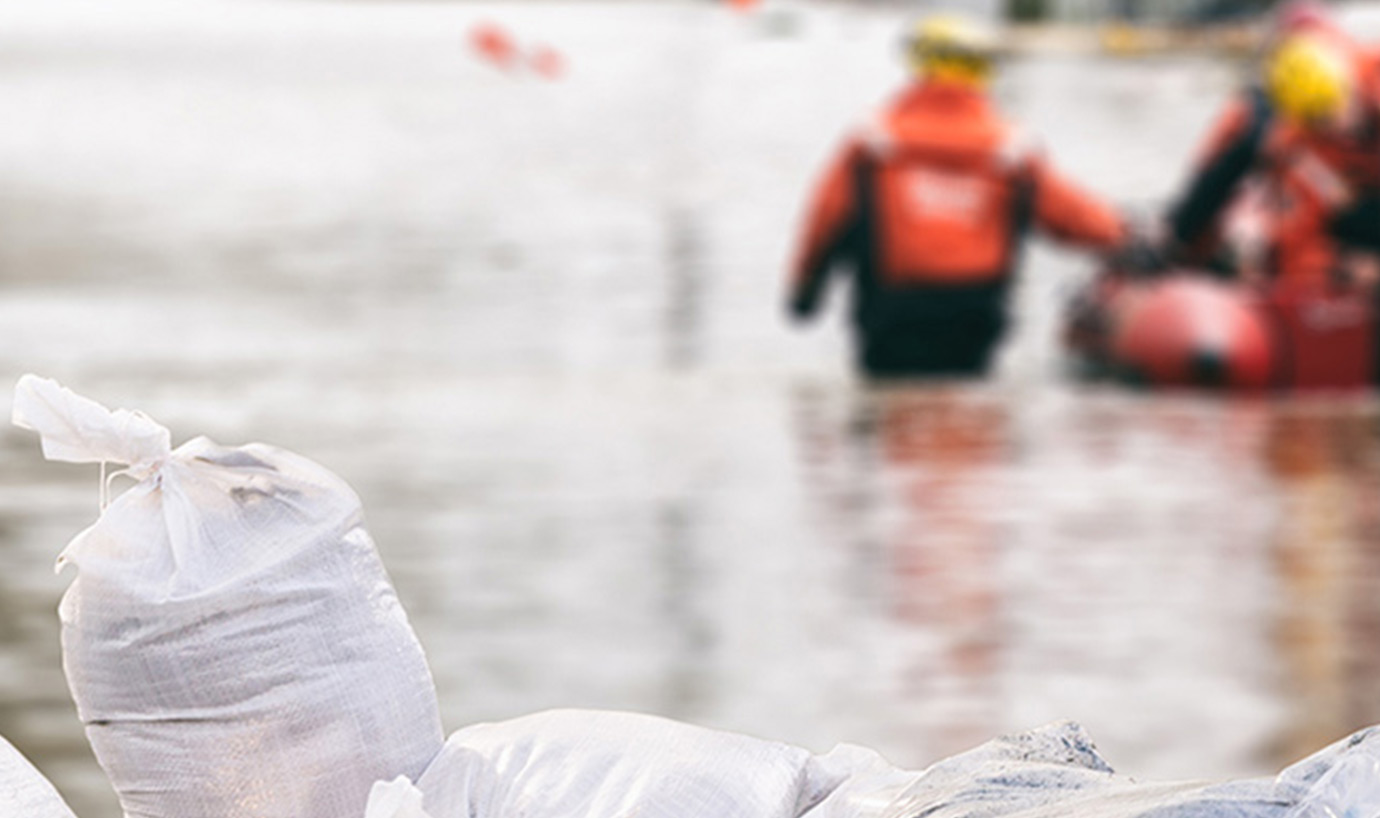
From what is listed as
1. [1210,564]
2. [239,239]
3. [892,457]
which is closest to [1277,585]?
[1210,564]

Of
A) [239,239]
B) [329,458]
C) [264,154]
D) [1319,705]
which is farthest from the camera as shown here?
[264,154]

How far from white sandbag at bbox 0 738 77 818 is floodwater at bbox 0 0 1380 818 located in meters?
2.65

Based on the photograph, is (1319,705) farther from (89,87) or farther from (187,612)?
(89,87)

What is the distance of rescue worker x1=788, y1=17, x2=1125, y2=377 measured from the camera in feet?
35.4

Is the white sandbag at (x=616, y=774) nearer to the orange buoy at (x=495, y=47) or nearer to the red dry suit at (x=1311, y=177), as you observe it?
the red dry suit at (x=1311, y=177)

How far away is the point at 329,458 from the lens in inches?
376

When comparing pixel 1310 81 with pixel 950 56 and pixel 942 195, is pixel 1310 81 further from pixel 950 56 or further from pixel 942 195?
pixel 942 195

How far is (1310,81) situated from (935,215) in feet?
5.48

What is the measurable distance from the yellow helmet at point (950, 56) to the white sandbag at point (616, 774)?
8687 mm

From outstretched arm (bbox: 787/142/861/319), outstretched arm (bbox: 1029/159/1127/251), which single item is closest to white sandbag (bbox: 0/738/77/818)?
outstretched arm (bbox: 787/142/861/319)

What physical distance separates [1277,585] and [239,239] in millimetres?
10849

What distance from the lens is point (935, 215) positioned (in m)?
10.9

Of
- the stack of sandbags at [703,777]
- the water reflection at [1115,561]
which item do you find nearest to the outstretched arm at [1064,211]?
the water reflection at [1115,561]

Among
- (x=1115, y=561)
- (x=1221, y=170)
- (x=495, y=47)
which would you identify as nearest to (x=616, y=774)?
(x=1115, y=561)
